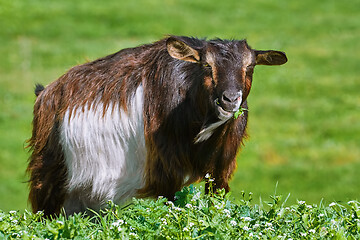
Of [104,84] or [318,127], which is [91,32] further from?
[104,84]

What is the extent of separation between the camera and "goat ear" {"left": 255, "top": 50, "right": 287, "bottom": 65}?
6641 millimetres

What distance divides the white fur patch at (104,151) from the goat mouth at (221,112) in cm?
120

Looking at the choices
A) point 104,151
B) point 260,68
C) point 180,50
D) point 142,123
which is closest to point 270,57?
point 180,50

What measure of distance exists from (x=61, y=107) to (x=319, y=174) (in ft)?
41.0

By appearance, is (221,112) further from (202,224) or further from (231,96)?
(202,224)

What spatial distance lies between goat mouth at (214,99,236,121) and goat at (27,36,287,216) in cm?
1

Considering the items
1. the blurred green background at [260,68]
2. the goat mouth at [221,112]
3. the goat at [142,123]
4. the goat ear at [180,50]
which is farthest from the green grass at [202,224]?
the blurred green background at [260,68]

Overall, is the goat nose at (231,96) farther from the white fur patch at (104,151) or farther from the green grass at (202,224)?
the white fur patch at (104,151)

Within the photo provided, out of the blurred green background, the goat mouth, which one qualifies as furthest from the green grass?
the blurred green background

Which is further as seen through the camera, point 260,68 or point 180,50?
point 260,68

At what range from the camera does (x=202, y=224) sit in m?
4.75

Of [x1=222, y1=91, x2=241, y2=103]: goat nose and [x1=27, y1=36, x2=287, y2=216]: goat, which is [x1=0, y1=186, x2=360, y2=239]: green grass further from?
[x1=27, y1=36, x2=287, y2=216]: goat

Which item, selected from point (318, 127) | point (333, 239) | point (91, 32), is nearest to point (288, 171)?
point (318, 127)

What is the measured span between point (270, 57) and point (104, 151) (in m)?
2.00
